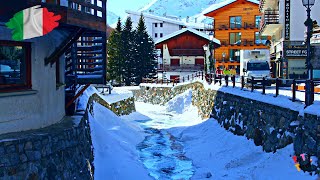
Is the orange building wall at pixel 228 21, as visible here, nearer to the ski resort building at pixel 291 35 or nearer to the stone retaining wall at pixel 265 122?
the ski resort building at pixel 291 35

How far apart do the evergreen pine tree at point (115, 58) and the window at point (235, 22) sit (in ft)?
53.9

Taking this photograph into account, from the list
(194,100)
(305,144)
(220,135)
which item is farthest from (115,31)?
(305,144)

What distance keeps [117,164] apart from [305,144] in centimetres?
661

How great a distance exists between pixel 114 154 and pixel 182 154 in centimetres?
481

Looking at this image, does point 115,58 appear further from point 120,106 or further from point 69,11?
point 69,11

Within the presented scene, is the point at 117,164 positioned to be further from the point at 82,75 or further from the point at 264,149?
the point at 264,149

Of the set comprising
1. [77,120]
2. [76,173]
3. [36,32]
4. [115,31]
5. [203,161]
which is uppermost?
[115,31]

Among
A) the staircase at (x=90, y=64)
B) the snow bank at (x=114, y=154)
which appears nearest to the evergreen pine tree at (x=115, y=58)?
the snow bank at (x=114, y=154)

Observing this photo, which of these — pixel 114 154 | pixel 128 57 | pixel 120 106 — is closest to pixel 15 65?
pixel 114 154

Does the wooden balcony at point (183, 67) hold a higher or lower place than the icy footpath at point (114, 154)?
higher

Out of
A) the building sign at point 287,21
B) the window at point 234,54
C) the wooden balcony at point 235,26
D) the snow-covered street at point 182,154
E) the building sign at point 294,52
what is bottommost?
the snow-covered street at point 182,154

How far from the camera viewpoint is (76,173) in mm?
11344

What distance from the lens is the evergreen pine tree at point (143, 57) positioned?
60562 mm

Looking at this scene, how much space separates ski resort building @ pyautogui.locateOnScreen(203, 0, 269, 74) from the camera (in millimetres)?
63625
